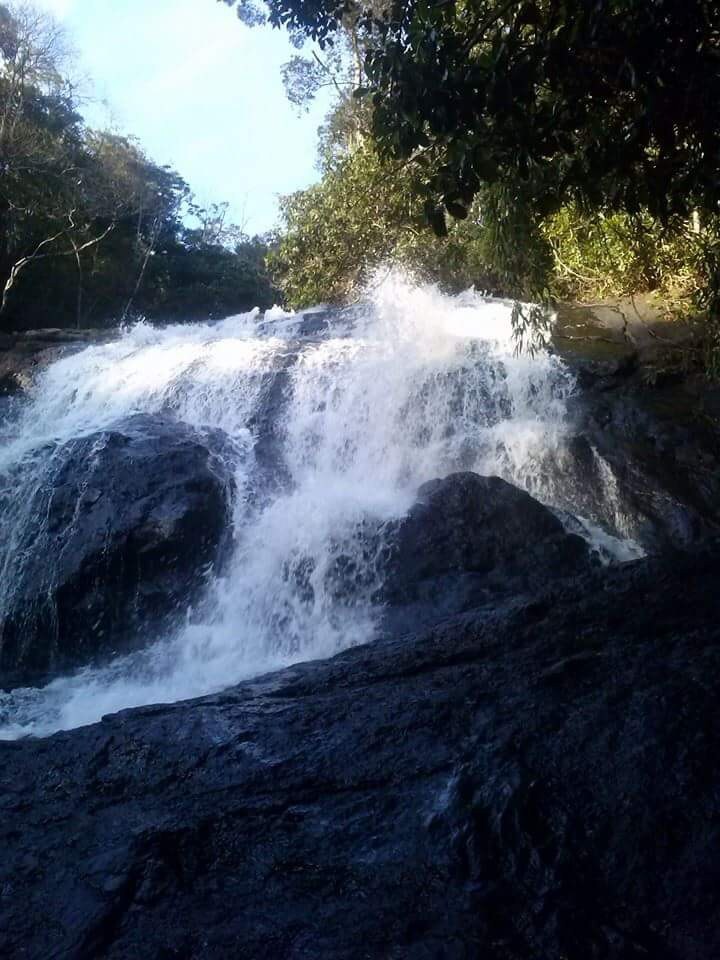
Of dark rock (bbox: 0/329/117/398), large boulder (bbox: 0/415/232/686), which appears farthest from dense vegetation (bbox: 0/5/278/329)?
large boulder (bbox: 0/415/232/686)

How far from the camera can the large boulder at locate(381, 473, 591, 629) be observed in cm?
802

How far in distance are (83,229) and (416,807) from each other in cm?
2161

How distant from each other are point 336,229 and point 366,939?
663 centimetres

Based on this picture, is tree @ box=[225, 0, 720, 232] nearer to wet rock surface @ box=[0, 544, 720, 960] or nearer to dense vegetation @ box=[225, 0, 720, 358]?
dense vegetation @ box=[225, 0, 720, 358]

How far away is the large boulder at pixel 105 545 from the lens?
29.1 feet

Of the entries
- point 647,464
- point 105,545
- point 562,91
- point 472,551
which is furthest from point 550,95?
point 105,545

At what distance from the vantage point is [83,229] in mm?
22766

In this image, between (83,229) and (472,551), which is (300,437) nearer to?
(472,551)

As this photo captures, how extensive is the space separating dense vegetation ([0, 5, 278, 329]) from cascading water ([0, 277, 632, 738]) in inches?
302

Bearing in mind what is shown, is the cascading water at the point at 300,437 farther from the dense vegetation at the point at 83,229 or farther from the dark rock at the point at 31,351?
the dense vegetation at the point at 83,229

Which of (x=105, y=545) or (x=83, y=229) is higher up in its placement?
(x=83, y=229)

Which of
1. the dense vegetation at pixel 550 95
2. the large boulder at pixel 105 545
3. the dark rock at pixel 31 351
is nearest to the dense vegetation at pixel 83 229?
the dark rock at pixel 31 351

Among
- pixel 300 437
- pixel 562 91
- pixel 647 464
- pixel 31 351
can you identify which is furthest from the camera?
pixel 31 351

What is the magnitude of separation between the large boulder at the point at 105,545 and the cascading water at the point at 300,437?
22 centimetres
